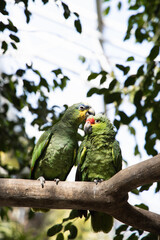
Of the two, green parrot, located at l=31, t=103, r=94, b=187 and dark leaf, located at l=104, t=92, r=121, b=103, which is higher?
dark leaf, located at l=104, t=92, r=121, b=103

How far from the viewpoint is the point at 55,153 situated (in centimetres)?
223

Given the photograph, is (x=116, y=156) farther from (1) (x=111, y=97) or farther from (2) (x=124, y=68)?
(2) (x=124, y=68)

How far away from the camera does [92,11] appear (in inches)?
253

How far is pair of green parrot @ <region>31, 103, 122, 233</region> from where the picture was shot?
6.74 ft

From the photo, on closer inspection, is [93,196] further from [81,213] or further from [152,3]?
[152,3]

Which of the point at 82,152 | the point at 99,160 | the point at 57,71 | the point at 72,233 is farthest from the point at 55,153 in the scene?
the point at 57,71

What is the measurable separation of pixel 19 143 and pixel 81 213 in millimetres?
1450

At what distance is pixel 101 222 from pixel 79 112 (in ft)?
2.87

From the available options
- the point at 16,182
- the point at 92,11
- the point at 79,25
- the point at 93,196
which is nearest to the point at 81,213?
the point at 93,196

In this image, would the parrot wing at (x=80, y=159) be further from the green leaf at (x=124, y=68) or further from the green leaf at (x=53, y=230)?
the green leaf at (x=124, y=68)

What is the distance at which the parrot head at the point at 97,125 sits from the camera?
7.08ft

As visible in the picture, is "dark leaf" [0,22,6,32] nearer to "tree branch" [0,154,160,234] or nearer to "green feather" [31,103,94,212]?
"green feather" [31,103,94,212]

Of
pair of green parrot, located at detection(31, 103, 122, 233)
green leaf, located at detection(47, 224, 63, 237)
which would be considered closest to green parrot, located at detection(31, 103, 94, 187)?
pair of green parrot, located at detection(31, 103, 122, 233)

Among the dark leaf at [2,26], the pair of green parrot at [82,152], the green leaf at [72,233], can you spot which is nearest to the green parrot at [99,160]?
the pair of green parrot at [82,152]
